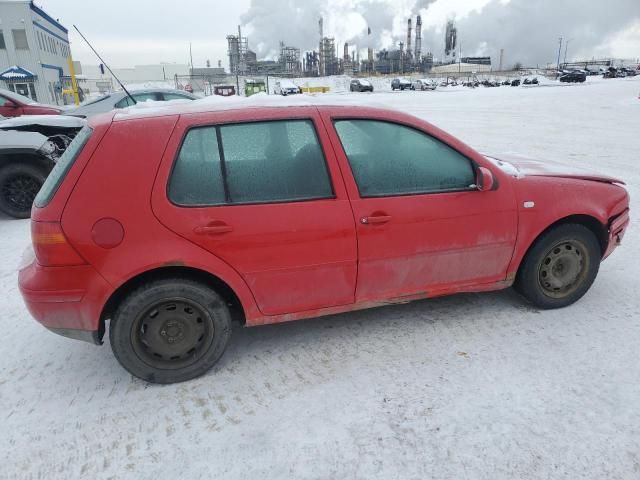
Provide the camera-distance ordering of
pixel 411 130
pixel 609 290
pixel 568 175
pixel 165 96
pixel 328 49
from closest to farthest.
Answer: pixel 411 130
pixel 568 175
pixel 609 290
pixel 165 96
pixel 328 49

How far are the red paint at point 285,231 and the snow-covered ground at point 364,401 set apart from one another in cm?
36

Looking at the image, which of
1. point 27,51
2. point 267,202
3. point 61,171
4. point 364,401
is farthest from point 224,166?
point 27,51

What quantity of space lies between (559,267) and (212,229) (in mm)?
2663

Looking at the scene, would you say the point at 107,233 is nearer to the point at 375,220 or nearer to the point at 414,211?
the point at 375,220

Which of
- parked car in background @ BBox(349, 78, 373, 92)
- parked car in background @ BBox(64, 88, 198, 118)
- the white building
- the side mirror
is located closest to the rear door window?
the side mirror

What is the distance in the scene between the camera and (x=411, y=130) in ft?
10.4


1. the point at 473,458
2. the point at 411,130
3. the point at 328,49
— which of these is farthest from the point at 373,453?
the point at 328,49

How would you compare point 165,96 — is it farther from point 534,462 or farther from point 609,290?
point 534,462

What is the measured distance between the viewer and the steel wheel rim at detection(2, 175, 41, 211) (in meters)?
6.39

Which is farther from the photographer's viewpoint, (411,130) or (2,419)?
(411,130)

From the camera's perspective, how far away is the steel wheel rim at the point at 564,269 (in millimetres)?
3549

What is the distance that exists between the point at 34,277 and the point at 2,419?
817mm

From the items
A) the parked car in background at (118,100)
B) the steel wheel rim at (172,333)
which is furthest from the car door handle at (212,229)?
the parked car in background at (118,100)

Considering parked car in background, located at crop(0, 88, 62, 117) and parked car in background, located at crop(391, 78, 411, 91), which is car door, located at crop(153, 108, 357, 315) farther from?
parked car in background, located at crop(391, 78, 411, 91)
